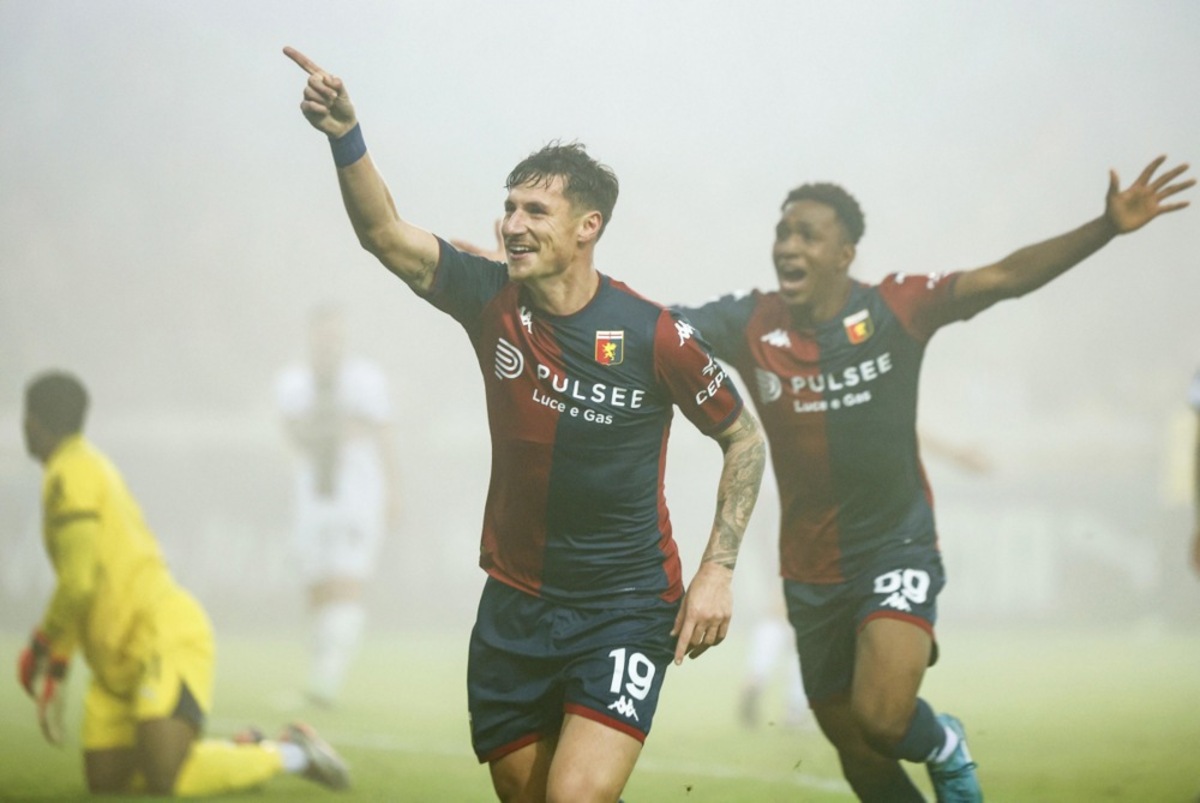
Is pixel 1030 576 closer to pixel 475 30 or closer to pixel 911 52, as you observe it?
pixel 911 52

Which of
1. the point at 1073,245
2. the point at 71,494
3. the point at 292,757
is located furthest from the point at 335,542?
the point at 1073,245

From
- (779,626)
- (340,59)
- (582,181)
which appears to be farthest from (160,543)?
(582,181)

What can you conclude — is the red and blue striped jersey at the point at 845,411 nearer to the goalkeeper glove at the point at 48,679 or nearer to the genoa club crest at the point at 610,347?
the genoa club crest at the point at 610,347

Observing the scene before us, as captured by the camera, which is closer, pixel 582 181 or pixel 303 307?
pixel 582 181

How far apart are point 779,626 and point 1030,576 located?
1.24 metres

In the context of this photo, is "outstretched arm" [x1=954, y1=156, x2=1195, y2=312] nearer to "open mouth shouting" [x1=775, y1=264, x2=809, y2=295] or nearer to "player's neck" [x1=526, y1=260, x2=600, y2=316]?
"open mouth shouting" [x1=775, y1=264, x2=809, y2=295]

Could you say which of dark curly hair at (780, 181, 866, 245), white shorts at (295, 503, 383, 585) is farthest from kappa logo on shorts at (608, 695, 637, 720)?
white shorts at (295, 503, 383, 585)

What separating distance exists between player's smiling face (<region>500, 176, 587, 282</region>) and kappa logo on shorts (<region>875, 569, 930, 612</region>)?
148 cm

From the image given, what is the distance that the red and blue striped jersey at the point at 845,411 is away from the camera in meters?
4.58

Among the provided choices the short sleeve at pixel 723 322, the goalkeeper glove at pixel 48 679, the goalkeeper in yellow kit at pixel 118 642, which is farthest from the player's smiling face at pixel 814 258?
the goalkeeper glove at pixel 48 679

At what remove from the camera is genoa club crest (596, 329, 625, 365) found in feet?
12.1

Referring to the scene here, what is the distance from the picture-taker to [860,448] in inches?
183

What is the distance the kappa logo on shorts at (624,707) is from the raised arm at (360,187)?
1.21 meters

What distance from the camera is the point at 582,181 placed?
3.80 m
